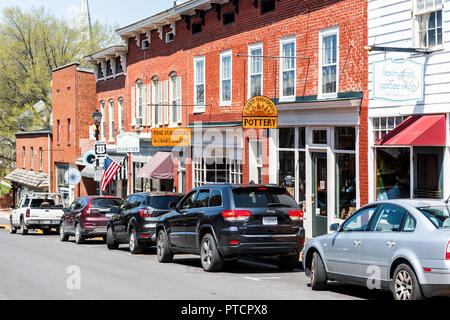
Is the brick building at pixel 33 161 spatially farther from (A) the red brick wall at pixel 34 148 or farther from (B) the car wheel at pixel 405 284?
(B) the car wheel at pixel 405 284

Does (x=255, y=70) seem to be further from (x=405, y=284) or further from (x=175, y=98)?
(x=405, y=284)

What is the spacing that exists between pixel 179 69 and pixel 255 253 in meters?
18.3

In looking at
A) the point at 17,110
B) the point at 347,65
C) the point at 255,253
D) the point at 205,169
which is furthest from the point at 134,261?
the point at 17,110

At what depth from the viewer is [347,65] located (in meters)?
20.2

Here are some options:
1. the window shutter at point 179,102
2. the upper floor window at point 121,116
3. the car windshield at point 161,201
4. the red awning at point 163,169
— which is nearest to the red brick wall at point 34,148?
the upper floor window at point 121,116

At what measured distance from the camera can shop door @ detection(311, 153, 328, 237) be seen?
21.7 metres

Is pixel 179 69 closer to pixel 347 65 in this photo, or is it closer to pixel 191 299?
pixel 347 65

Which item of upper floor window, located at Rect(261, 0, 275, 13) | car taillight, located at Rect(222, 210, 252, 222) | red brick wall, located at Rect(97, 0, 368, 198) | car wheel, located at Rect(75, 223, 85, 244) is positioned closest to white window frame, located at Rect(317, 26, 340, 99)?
red brick wall, located at Rect(97, 0, 368, 198)

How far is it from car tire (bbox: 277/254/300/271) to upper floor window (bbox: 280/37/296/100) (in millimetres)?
8519

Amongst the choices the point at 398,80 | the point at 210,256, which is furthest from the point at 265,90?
the point at 210,256

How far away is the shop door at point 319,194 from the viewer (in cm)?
2167

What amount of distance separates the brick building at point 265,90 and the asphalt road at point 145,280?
518 centimetres

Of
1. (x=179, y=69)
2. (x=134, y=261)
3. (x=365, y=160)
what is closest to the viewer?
(x=134, y=261)
